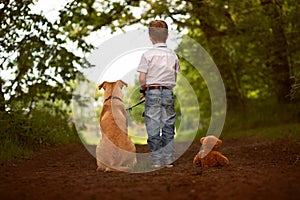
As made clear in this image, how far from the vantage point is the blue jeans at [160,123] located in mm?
6828

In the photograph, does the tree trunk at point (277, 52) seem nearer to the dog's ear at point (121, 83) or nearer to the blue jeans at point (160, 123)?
the blue jeans at point (160, 123)

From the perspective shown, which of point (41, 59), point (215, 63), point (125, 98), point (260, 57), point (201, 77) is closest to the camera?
point (125, 98)

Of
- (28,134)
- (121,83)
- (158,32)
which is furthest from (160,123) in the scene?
(28,134)

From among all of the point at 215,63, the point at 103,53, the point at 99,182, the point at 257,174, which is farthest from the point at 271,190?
the point at 215,63

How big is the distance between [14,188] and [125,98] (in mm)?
2622

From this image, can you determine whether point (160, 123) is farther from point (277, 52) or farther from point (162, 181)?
point (277, 52)

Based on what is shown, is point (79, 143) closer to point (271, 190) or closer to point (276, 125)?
point (276, 125)

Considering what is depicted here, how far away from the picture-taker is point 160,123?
6.91 m

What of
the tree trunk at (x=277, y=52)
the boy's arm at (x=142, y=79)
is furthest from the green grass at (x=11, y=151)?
the tree trunk at (x=277, y=52)

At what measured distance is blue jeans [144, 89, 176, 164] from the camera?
6828mm

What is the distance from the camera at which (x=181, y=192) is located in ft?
14.2

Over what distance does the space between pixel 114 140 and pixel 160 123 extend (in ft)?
2.53

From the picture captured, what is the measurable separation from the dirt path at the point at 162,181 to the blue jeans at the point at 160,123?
13.8 inches

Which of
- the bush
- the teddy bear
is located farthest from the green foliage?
the teddy bear
